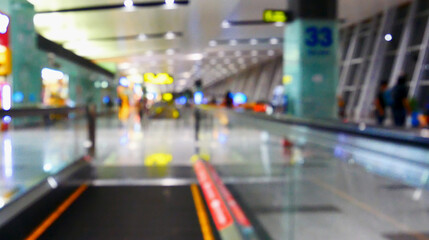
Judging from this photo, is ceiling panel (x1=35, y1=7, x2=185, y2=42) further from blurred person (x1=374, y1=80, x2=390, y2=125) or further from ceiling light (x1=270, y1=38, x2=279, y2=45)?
blurred person (x1=374, y1=80, x2=390, y2=125)

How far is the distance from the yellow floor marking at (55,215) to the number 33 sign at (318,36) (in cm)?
991

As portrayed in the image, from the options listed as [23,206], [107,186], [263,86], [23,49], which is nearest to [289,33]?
[107,186]

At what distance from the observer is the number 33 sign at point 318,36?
1545 cm

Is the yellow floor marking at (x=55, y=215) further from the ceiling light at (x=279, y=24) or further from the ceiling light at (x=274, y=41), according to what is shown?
the ceiling light at (x=274, y=41)

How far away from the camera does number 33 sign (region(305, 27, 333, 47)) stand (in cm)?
1545

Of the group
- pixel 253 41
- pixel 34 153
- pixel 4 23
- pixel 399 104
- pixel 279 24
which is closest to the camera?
pixel 4 23

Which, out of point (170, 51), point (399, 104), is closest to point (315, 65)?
point (399, 104)

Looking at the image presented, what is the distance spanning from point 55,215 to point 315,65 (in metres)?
11.6

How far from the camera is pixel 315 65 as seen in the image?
623 inches

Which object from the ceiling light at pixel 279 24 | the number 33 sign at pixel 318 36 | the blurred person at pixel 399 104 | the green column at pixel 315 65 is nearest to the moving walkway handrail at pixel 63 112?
the blurred person at pixel 399 104

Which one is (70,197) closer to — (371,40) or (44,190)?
(44,190)

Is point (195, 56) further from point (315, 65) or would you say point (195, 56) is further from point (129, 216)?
point (129, 216)

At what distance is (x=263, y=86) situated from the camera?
1657 inches

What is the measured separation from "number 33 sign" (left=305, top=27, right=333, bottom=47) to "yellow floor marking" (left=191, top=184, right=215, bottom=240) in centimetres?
901
